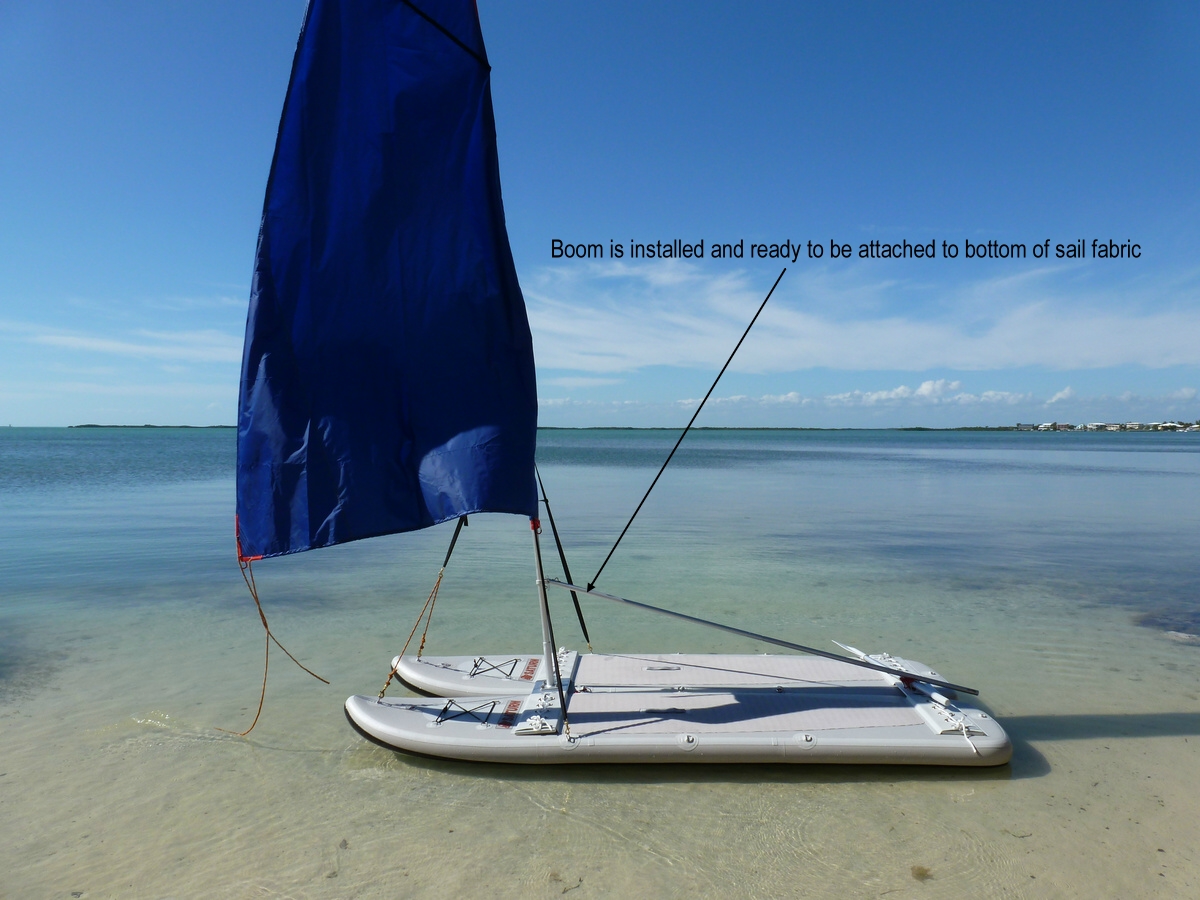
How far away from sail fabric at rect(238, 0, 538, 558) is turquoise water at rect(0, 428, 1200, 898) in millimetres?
1866

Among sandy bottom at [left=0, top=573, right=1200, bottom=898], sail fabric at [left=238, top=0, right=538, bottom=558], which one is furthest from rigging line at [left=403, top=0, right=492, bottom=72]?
sandy bottom at [left=0, top=573, right=1200, bottom=898]

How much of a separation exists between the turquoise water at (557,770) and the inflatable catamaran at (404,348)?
0.95ft

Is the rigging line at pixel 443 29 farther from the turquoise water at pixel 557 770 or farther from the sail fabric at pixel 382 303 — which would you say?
the turquoise water at pixel 557 770

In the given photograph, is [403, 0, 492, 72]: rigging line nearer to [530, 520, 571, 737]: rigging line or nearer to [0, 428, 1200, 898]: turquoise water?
[530, 520, 571, 737]: rigging line

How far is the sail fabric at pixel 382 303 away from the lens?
4828 mm

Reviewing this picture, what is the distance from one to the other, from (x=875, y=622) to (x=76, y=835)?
26.7 ft

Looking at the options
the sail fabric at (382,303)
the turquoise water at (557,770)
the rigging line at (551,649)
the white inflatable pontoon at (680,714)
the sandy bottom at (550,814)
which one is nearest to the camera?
the sandy bottom at (550,814)

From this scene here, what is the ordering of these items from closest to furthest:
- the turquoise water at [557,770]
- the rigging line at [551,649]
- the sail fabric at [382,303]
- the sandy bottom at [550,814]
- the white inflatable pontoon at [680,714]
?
1. the sandy bottom at [550,814]
2. the turquoise water at [557,770]
3. the sail fabric at [382,303]
4. the white inflatable pontoon at [680,714]
5. the rigging line at [551,649]

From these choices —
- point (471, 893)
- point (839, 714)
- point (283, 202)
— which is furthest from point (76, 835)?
point (839, 714)

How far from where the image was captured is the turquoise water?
4.21 m

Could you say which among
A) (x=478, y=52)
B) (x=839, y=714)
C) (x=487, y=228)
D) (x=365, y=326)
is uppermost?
(x=478, y=52)

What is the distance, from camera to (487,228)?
5066 millimetres

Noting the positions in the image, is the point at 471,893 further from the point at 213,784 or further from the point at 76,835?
the point at 76,835

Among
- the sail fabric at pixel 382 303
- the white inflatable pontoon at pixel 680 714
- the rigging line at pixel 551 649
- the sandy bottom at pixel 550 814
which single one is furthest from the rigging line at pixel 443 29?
the sandy bottom at pixel 550 814
